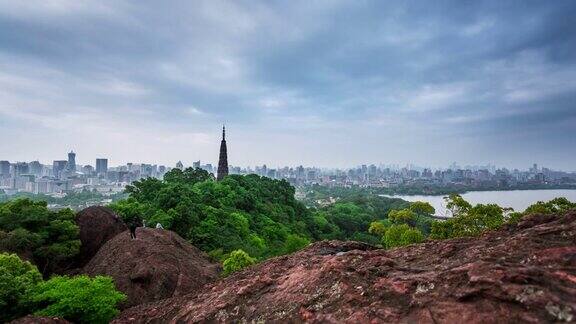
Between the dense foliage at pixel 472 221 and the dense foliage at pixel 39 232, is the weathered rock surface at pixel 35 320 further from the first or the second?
the dense foliage at pixel 472 221

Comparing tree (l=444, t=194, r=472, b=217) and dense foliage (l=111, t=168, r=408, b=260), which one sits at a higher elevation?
tree (l=444, t=194, r=472, b=217)

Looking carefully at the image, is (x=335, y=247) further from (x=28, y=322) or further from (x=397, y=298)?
(x=28, y=322)

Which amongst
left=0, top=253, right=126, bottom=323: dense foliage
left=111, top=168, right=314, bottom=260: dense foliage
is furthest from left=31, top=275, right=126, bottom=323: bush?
left=111, top=168, right=314, bottom=260: dense foliage

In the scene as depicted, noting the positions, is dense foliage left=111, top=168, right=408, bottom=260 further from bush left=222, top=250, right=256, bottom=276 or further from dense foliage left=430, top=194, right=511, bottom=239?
dense foliage left=430, top=194, right=511, bottom=239

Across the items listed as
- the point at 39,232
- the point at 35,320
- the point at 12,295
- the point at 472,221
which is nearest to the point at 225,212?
the point at 39,232

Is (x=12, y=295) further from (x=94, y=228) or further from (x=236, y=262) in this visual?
(x=94, y=228)

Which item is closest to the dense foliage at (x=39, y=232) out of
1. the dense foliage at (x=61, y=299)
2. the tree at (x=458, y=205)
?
the dense foliage at (x=61, y=299)
